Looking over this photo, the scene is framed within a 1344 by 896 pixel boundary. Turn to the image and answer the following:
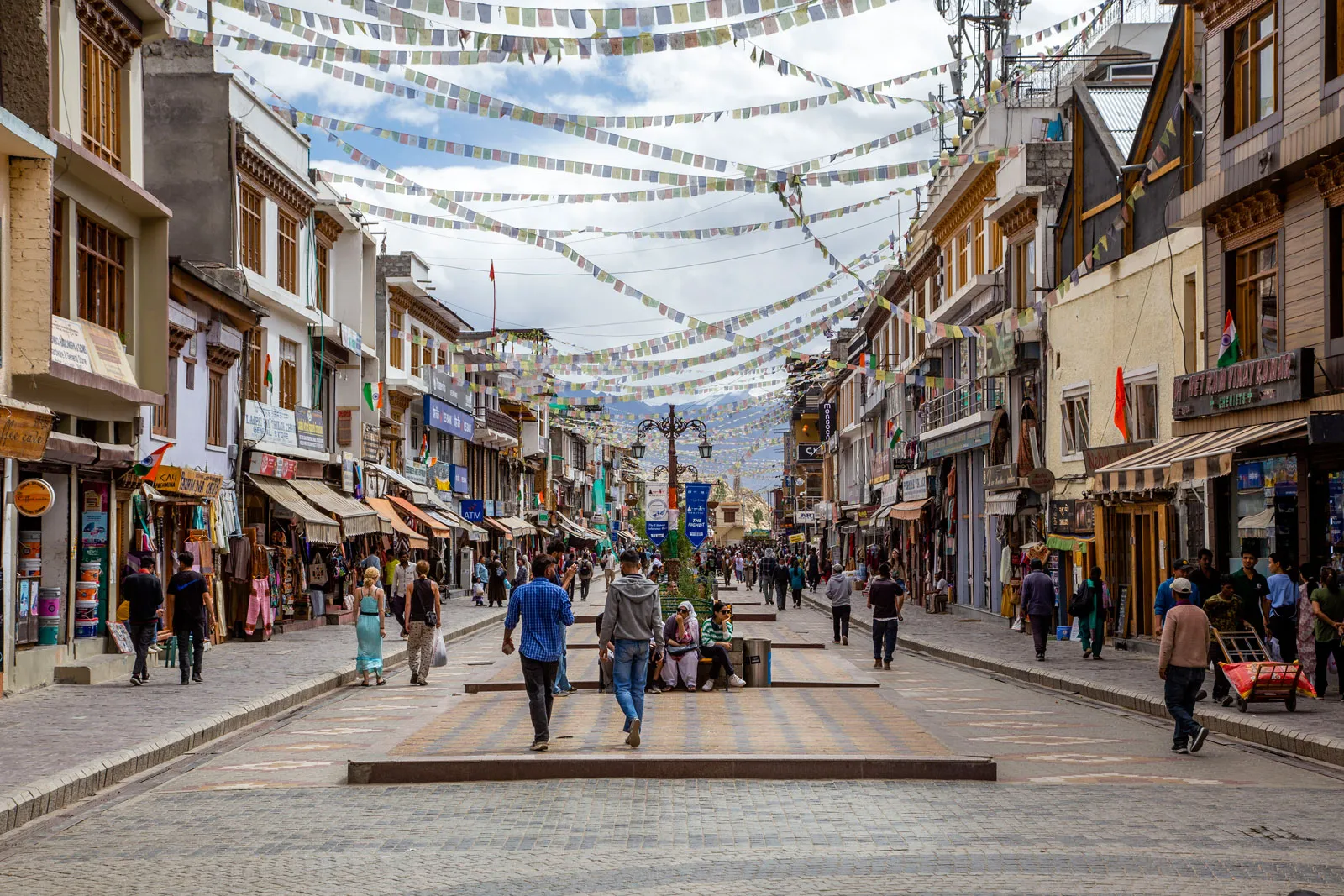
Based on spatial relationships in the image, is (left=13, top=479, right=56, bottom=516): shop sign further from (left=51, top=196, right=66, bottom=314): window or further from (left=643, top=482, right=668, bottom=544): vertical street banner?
(left=643, top=482, right=668, bottom=544): vertical street banner

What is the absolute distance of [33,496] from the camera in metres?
18.6

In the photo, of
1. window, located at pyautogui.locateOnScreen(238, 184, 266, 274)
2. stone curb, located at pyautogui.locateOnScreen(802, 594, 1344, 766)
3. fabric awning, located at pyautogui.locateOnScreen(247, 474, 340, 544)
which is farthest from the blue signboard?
stone curb, located at pyautogui.locateOnScreen(802, 594, 1344, 766)

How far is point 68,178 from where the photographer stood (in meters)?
20.2

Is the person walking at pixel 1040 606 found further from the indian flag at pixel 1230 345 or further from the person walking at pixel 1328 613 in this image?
the person walking at pixel 1328 613

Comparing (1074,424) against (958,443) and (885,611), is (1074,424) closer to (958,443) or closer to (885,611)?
(958,443)

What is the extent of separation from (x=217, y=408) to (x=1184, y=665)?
2088 cm

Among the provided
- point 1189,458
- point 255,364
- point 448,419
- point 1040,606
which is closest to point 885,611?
point 1040,606

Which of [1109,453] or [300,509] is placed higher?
[1109,453]

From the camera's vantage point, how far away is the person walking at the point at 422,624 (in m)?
20.6

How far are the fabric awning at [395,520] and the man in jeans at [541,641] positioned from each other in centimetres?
2646

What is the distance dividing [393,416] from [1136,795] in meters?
40.0

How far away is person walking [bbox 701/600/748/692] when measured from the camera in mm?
18891

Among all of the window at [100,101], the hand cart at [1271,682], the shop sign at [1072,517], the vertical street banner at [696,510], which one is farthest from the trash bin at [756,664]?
the vertical street banner at [696,510]

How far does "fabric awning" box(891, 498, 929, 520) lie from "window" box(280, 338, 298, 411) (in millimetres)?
21897
